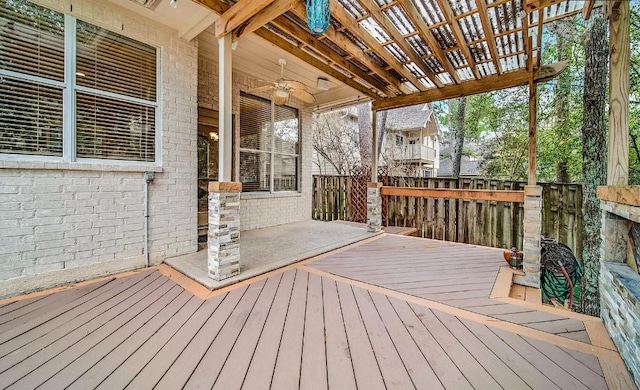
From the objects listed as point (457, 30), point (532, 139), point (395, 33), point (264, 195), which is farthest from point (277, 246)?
point (532, 139)

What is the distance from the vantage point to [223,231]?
9.37 feet

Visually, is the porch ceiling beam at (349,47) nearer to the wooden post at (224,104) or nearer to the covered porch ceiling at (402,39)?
the covered porch ceiling at (402,39)

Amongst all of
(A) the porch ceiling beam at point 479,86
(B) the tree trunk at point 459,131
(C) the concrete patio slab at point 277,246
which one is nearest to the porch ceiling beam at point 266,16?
(C) the concrete patio slab at point 277,246

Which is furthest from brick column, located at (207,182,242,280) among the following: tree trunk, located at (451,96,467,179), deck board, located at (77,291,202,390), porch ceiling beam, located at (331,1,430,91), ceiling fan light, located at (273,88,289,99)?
tree trunk, located at (451,96,467,179)

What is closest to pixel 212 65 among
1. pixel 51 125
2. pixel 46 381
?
pixel 51 125

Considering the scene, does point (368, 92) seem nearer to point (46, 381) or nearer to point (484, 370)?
point (484, 370)

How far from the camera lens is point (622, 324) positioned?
166cm

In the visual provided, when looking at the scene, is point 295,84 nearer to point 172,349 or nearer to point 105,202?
point 105,202

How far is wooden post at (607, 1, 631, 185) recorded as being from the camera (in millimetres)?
1837

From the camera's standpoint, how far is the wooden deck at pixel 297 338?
58.9 inches

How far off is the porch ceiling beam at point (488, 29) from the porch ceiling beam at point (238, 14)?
2.05m

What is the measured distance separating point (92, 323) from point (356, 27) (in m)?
3.81

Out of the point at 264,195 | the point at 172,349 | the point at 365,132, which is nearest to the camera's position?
the point at 172,349

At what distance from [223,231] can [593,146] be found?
5.51 m
